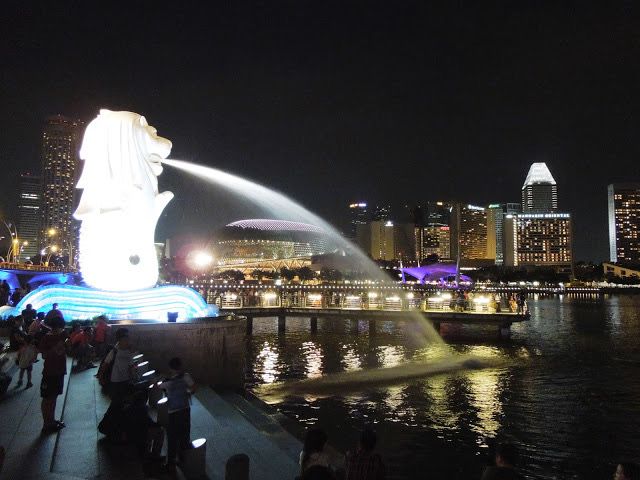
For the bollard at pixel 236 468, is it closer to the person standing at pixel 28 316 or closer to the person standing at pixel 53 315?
the person standing at pixel 53 315

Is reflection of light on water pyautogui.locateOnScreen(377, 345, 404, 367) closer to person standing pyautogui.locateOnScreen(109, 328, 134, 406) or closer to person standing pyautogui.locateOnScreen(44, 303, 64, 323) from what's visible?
person standing pyautogui.locateOnScreen(44, 303, 64, 323)

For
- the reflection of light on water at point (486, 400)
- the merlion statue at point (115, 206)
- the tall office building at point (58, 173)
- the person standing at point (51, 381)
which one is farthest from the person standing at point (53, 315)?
the tall office building at point (58, 173)

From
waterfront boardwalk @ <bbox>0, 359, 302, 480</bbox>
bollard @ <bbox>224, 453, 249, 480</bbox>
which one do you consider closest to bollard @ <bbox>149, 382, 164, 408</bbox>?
waterfront boardwalk @ <bbox>0, 359, 302, 480</bbox>

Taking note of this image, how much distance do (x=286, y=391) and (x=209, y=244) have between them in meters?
135

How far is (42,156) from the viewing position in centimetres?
18762

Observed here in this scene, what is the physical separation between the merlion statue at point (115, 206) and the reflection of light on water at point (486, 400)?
13.8 m

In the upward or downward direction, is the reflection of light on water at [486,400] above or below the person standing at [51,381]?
below

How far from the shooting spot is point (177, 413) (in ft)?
28.3

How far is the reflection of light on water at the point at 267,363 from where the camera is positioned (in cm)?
2570

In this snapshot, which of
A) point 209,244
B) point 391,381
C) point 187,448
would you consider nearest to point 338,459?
point 187,448

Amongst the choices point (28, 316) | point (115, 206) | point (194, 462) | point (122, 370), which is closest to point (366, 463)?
point (194, 462)

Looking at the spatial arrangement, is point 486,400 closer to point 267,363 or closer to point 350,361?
point 350,361

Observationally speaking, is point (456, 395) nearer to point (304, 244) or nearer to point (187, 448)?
point (187, 448)

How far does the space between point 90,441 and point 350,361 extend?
73.2 ft
